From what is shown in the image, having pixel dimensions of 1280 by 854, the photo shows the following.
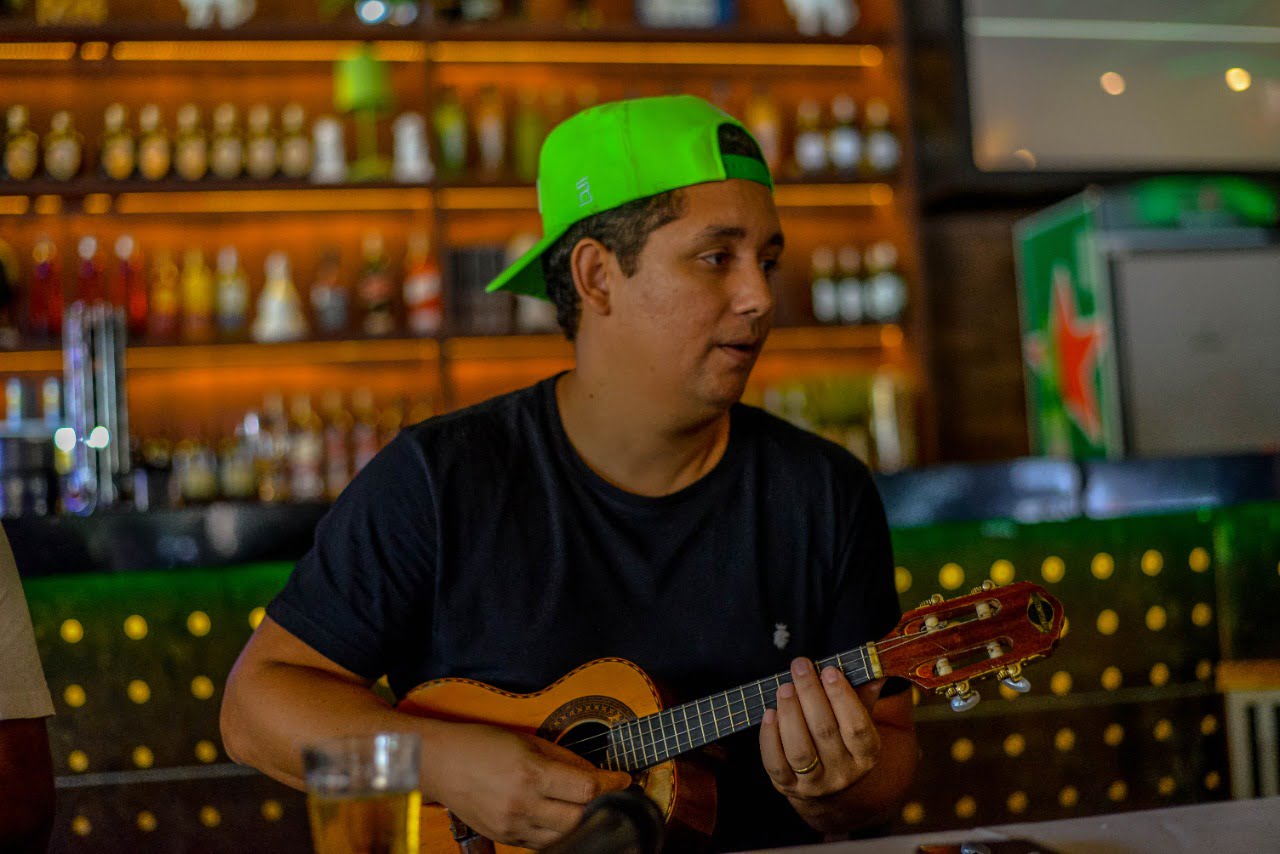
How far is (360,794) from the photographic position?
2.16 ft

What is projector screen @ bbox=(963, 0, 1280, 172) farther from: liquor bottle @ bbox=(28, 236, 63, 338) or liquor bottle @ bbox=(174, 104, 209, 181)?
liquor bottle @ bbox=(28, 236, 63, 338)

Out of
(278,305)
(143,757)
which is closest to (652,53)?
(278,305)

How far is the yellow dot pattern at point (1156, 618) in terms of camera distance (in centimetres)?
202

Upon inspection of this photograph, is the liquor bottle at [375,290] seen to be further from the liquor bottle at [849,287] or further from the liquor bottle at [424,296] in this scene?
the liquor bottle at [849,287]

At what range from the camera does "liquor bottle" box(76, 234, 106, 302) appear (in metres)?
3.63

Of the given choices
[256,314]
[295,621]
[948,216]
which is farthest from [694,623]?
[948,216]

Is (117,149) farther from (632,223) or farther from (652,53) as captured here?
(632,223)

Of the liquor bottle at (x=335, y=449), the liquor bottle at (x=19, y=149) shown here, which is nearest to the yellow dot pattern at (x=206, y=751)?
the liquor bottle at (x=335, y=449)

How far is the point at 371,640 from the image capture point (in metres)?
1.21

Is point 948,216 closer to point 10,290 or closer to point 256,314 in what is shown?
point 256,314

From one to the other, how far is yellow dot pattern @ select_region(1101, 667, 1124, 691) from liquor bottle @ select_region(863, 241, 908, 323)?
197cm

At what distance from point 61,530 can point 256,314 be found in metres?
2.03

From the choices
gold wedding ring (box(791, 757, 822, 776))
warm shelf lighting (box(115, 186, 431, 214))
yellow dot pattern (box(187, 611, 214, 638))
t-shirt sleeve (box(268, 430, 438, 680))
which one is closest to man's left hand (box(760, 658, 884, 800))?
gold wedding ring (box(791, 757, 822, 776))

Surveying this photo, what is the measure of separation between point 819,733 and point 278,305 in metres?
2.99
